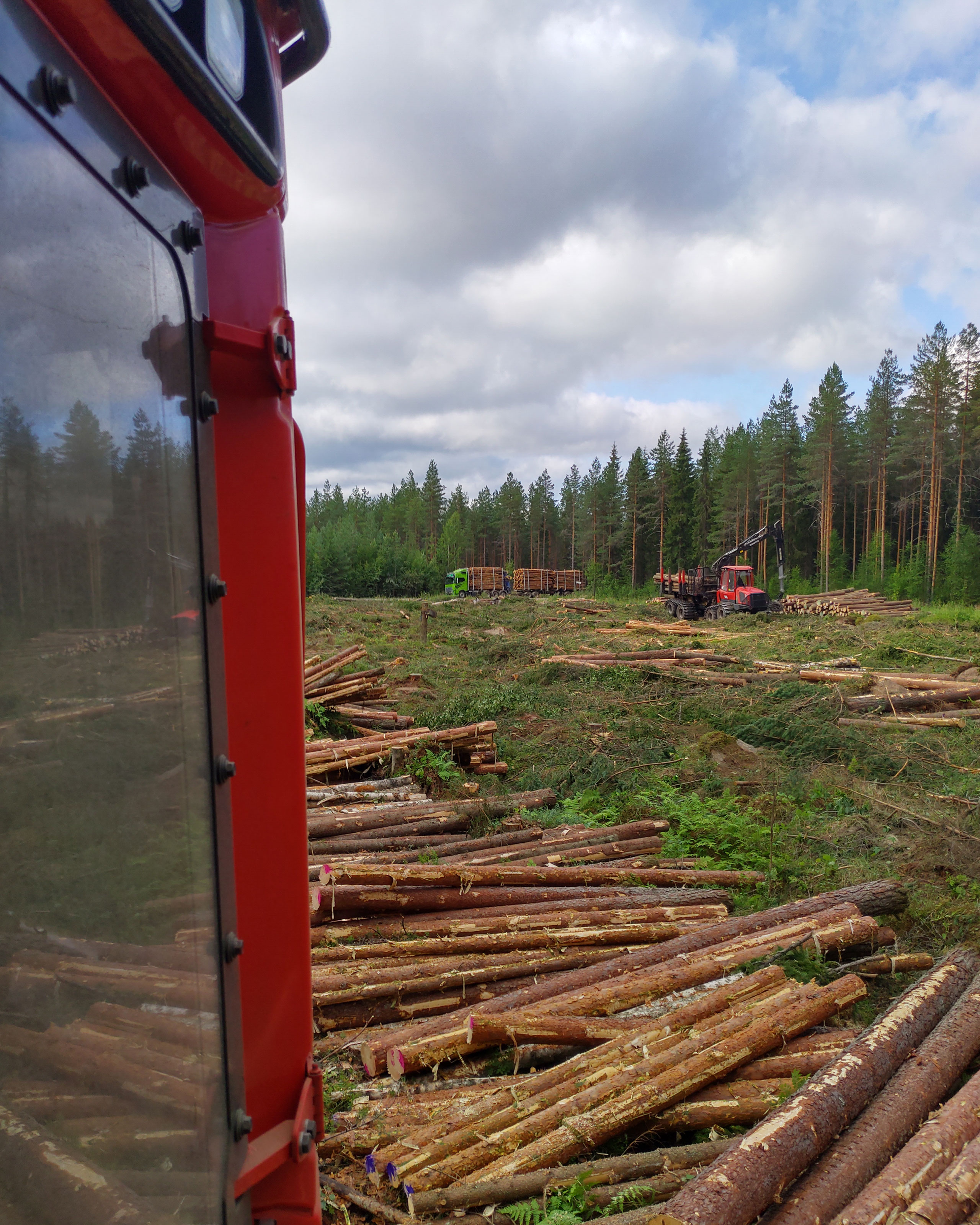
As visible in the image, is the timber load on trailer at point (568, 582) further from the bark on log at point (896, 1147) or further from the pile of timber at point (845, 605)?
the bark on log at point (896, 1147)

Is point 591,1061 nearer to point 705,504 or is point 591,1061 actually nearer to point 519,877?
point 519,877

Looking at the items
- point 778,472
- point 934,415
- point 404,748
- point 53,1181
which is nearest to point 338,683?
point 404,748

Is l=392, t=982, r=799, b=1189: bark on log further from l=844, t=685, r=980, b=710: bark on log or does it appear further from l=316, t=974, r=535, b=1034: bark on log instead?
l=844, t=685, r=980, b=710: bark on log

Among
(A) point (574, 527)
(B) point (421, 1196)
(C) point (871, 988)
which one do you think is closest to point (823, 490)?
(A) point (574, 527)

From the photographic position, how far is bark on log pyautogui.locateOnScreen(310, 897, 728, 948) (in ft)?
15.9

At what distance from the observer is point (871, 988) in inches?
205

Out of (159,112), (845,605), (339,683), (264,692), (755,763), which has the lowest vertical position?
(755,763)

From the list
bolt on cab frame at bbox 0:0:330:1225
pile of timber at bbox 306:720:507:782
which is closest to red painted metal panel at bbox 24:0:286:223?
bolt on cab frame at bbox 0:0:330:1225

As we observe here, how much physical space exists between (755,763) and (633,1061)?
775 cm

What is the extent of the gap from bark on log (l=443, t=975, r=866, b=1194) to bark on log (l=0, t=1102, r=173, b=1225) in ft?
8.48

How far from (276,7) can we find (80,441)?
135 centimetres

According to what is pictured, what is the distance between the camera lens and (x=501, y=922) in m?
4.91

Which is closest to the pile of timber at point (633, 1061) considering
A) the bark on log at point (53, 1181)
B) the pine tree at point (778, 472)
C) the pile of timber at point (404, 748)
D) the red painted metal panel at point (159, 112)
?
the bark on log at point (53, 1181)

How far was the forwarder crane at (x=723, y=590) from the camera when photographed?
3019 centimetres
